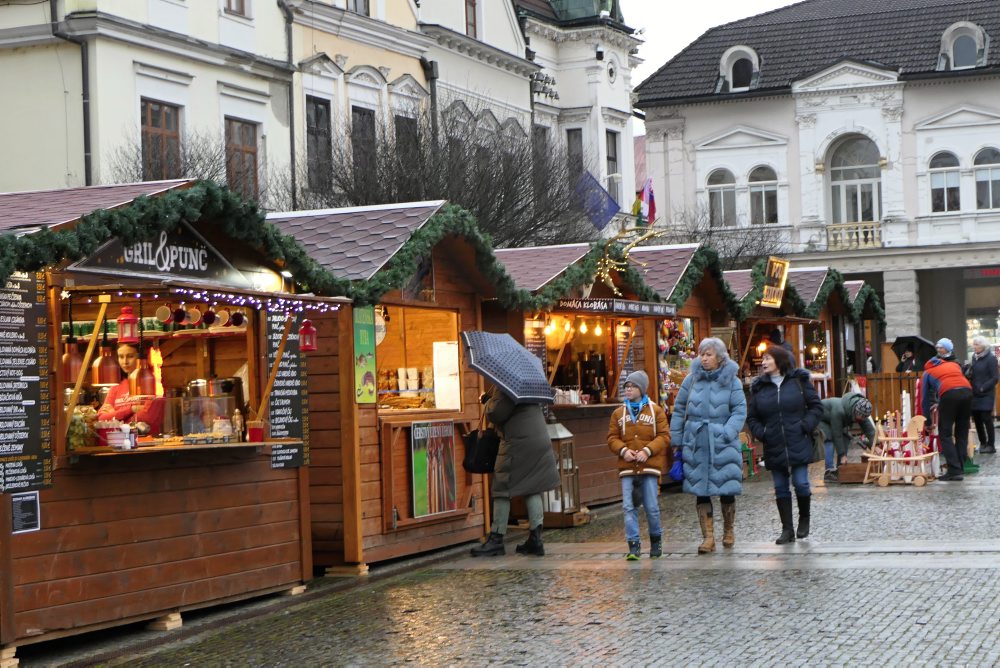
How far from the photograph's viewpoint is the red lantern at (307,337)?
1313 cm

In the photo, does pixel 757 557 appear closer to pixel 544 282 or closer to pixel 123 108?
pixel 544 282

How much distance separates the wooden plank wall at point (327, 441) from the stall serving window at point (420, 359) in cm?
128

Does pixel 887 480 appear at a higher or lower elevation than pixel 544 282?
lower

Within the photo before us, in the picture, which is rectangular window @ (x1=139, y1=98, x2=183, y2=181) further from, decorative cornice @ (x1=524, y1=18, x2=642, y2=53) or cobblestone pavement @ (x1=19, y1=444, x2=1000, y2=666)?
decorative cornice @ (x1=524, y1=18, x2=642, y2=53)

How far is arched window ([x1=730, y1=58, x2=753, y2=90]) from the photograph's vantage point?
53.1 metres

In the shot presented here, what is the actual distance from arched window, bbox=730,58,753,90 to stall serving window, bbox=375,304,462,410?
38.7 metres

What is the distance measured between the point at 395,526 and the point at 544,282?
4.20m

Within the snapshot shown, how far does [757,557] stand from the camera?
1341 centimetres

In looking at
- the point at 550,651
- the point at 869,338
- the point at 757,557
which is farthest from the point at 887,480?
the point at 869,338

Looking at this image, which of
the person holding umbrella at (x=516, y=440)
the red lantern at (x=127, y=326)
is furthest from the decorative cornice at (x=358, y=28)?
the red lantern at (x=127, y=326)

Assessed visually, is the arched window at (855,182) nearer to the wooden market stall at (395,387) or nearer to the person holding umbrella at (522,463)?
the wooden market stall at (395,387)

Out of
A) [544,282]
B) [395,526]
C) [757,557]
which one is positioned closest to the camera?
[757,557]

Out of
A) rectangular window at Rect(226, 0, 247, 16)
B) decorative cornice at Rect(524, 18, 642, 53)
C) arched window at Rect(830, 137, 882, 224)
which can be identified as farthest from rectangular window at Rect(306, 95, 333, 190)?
arched window at Rect(830, 137, 882, 224)

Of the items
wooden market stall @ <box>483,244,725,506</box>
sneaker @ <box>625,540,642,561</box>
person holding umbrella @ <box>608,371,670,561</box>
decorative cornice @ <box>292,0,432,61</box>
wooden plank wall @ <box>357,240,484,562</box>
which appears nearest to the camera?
sneaker @ <box>625,540,642,561</box>
